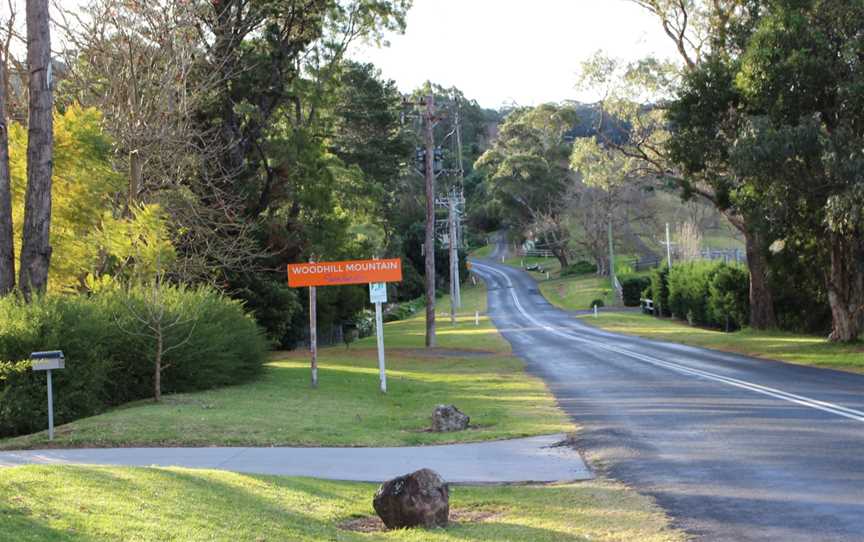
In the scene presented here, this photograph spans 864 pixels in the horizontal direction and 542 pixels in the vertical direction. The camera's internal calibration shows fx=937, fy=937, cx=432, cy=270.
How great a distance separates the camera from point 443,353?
3581cm

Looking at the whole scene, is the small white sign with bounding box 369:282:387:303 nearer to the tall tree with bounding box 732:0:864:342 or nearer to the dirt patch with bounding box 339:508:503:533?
the dirt patch with bounding box 339:508:503:533

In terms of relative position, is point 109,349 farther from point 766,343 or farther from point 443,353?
point 766,343

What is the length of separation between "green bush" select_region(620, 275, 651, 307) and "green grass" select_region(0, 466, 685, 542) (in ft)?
221

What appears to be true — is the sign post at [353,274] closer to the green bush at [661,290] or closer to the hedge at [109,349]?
the hedge at [109,349]

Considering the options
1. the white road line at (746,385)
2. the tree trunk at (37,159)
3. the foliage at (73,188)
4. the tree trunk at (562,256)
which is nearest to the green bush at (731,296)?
the white road line at (746,385)

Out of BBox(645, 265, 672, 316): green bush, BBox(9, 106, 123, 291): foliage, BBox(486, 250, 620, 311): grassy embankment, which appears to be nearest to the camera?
BBox(9, 106, 123, 291): foliage

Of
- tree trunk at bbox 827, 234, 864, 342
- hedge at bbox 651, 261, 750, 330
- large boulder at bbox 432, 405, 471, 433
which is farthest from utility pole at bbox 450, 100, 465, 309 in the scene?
large boulder at bbox 432, 405, 471, 433

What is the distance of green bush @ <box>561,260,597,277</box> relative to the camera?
4104 inches

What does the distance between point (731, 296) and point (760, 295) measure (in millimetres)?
5108

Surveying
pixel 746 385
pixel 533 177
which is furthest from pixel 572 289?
pixel 746 385

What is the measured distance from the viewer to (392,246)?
84875 mm

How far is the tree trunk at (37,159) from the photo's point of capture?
773 inches

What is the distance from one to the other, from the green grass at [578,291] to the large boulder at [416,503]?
2714 inches

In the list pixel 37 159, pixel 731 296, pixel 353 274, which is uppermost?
pixel 37 159
